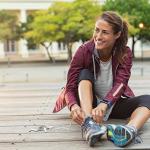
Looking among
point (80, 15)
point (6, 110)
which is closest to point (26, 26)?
point (80, 15)

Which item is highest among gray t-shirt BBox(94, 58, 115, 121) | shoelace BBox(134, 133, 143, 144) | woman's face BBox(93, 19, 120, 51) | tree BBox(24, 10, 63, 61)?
woman's face BBox(93, 19, 120, 51)

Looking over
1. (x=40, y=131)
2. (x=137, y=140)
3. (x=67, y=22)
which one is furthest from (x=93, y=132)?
(x=67, y=22)

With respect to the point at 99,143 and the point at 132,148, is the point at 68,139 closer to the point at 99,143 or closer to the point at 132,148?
the point at 99,143

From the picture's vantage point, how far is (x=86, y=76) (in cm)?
430

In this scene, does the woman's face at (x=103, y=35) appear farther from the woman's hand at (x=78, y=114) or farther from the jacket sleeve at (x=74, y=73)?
the woman's hand at (x=78, y=114)

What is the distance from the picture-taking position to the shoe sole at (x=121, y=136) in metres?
3.52

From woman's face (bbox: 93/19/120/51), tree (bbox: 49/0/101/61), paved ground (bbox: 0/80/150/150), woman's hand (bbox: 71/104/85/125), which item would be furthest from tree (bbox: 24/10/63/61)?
woman's hand (bbox: 71/104/85/125)

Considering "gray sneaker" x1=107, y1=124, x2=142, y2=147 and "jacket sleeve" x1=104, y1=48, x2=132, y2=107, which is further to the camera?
"jacket sleeve" x1=104, y1=48, x2=132, y2=107

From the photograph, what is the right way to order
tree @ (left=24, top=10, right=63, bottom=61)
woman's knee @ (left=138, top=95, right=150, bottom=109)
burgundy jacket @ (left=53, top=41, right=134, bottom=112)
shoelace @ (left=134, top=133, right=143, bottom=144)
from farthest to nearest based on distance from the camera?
1. tree @ (left=24, top=10, right=63, bottom=61)
2. burgundy jacket @ (left=53, top=41, right=134, bottom=112)
3. woman's knee @ (left=138, top=95, right=150, bottom=109)
4. shoelace @ (left=134, top=133, right=143, bottom=144)

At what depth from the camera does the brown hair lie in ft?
13.6

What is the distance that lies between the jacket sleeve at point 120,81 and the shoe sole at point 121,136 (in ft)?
2.05

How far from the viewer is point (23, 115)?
5031 mm

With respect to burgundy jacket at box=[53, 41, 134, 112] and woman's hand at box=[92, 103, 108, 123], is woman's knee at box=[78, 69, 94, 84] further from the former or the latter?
woman's hand at box=[92, 103, 108, 123]

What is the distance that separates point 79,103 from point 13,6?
54.9 m
